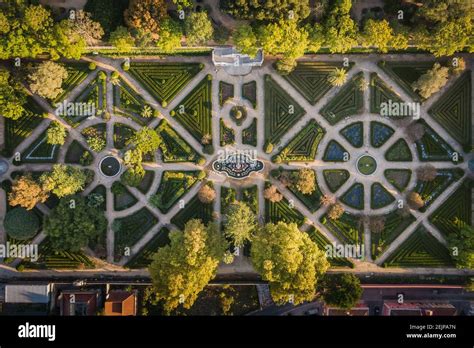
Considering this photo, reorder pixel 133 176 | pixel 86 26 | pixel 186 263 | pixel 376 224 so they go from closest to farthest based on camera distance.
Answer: pixel 186 263 < pixel 86 26 < pixel 133 176 < pixel 376 224

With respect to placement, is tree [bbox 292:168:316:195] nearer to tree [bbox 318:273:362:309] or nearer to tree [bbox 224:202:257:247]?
tree [bbox 224:202:257:247]

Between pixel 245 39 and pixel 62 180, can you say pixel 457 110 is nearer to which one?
pixel 245 39

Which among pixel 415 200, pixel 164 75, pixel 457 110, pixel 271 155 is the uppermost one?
pixel 164 75

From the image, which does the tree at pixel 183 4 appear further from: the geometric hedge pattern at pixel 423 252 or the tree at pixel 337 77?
the geometric hedge pattern at pixel 423 252

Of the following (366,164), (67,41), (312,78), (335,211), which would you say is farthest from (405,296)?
(67,41)

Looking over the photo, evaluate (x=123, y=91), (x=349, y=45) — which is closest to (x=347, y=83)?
(x=349, y=45)

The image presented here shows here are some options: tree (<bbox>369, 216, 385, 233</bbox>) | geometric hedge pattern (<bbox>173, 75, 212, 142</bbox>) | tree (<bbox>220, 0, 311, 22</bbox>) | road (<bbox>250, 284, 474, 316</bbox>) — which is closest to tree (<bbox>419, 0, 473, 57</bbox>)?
tree (<bbox>220, 0, 311, 22</bbox>)

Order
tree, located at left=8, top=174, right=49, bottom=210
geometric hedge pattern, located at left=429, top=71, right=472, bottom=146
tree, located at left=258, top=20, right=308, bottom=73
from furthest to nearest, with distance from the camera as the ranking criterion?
geometric hedge pattern, located at left=429, top=71, right=472, bottom=146 → tree, located at left=8, top=174, right=49, bottom=210 → tree, located at left=258, top=20, right=308, bottom=73
